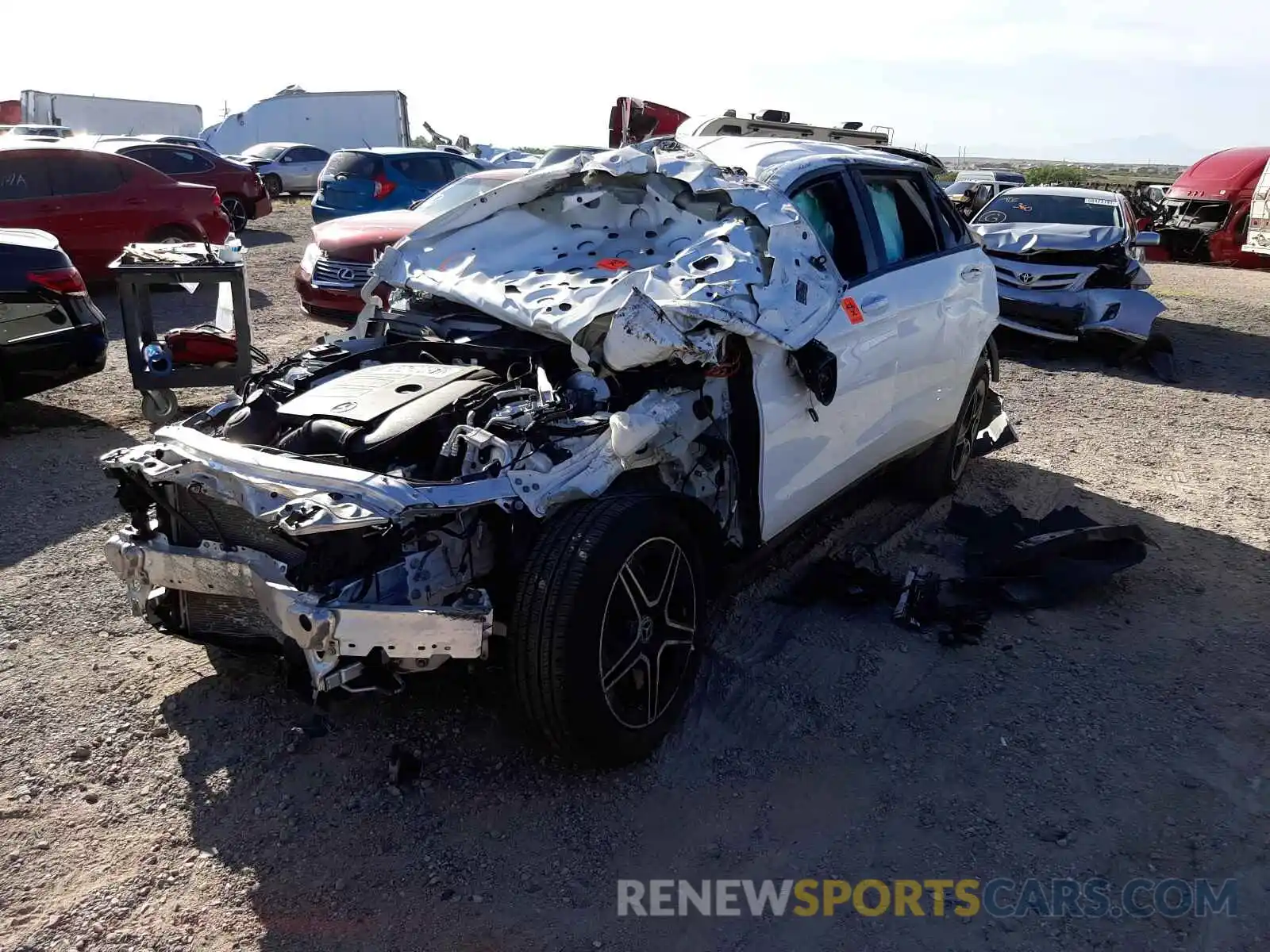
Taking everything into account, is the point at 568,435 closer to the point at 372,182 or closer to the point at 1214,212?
the point at 372,182

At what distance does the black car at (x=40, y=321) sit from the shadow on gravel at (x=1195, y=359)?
8062mm

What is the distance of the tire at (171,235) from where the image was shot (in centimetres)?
1131

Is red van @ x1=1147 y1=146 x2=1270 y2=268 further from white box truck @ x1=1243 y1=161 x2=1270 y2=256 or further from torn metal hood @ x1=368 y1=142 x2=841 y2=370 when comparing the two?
torn metal hood @ x1=368 y1=142 x2=841 y2=370

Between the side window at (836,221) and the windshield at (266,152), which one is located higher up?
the windshield at (266,152)

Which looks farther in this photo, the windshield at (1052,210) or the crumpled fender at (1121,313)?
the windshield at (1052,210)

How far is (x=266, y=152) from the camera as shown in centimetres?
2442

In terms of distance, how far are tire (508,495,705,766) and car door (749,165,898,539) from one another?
24.2 inches

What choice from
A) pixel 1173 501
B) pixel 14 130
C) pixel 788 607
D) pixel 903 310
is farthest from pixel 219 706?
pixel 14 130

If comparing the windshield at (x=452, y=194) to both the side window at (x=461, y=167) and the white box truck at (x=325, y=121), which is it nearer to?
the side window at (x=461, y=167)

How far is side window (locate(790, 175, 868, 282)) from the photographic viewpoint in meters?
4.14

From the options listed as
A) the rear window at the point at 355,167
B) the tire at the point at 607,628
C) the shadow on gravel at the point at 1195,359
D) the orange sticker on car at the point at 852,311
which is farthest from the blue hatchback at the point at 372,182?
the tire at the point at 607,628

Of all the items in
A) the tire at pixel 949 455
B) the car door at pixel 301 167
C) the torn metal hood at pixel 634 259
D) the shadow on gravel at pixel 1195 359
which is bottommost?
the shadow on gravel at pixel 1195 359

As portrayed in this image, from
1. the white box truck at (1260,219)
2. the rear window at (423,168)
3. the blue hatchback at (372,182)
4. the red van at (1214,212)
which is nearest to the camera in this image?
the blue hatchback at (372,182)

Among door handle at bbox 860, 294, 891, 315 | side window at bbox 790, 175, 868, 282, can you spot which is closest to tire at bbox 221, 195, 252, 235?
side window at bbox 790, 175, 868, 282
